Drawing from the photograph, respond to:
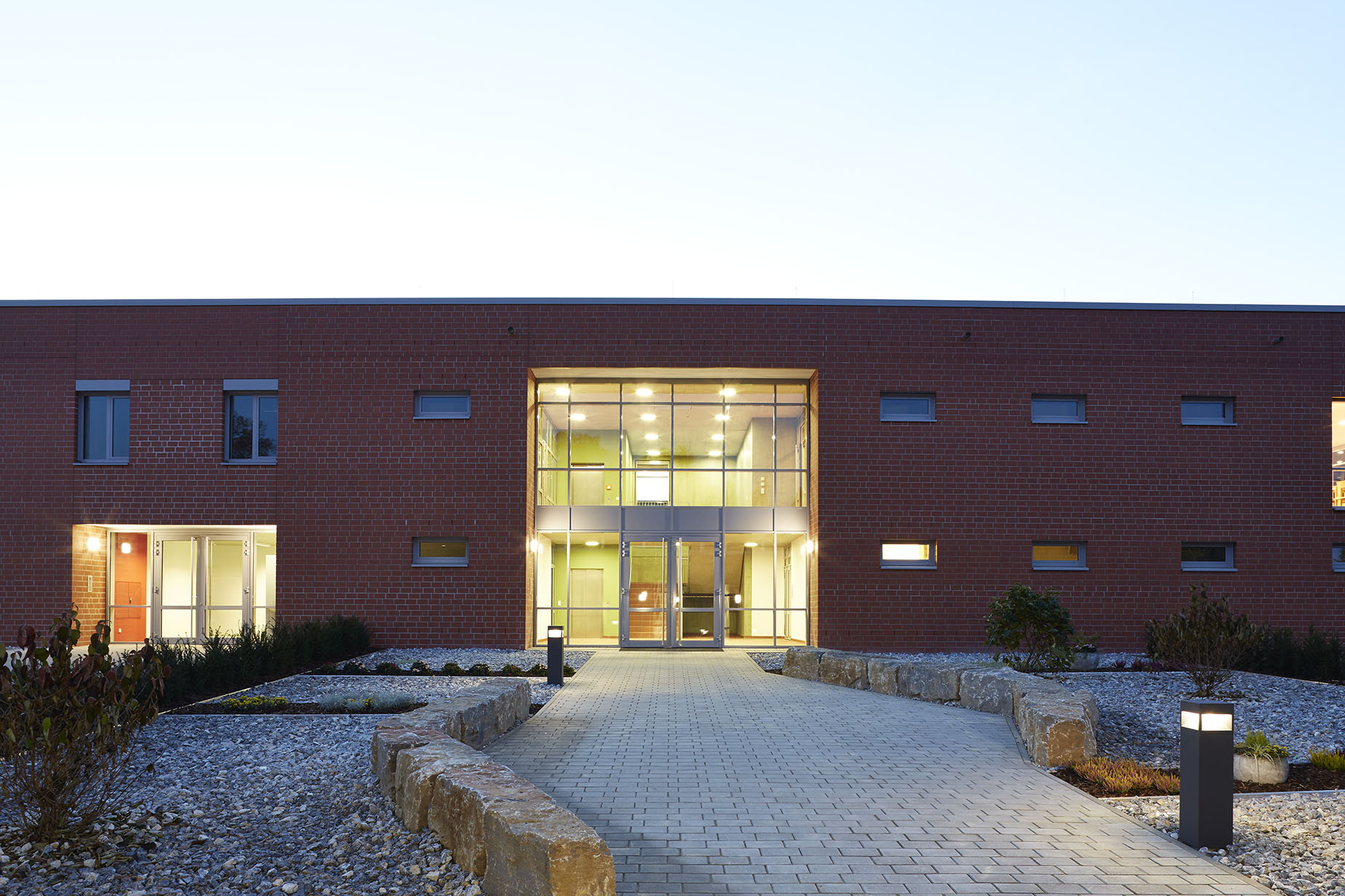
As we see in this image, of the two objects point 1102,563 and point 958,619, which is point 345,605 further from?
point 1102,563

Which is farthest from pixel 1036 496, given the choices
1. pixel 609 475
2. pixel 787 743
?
pixel 787 743

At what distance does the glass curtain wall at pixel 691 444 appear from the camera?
21.1 meters

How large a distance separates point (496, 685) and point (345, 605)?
10251mm

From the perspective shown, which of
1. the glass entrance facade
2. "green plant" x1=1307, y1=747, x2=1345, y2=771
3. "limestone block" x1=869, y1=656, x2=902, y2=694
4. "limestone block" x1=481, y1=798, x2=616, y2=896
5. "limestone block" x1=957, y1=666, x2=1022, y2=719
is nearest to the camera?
"limestone block" x1=481, y1=798, x2=616, y2=896

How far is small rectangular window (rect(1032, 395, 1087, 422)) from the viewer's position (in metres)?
20.0

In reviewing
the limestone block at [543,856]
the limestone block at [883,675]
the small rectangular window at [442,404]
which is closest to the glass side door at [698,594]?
the small rectangular window at [442,404]

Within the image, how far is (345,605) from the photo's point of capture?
64.5 ft

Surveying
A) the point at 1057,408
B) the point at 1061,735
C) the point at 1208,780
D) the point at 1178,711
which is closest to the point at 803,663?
the point at 1178,711

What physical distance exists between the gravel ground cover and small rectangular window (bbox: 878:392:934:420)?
9078 millimetres

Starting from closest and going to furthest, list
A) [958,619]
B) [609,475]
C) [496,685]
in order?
[496,685] → [958,619] → [609,475]

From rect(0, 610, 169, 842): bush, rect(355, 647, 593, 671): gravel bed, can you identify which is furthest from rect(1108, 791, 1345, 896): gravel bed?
rect(355, 647, 593, 671): gravel bed

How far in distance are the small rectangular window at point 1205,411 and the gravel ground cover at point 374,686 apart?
45.8ft

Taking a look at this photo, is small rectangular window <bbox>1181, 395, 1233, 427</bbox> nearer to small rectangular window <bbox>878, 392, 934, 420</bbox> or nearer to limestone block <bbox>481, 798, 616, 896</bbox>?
small rectangular window <bbox>878, 392, 934, 420</bbox>

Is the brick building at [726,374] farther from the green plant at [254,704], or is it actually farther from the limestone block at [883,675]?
the green plant at [254,704]
